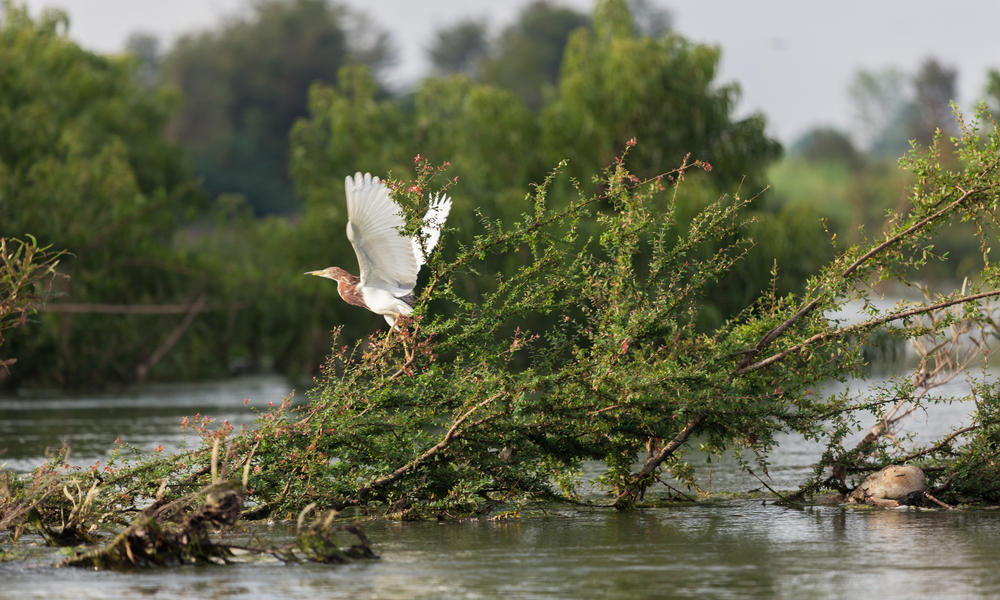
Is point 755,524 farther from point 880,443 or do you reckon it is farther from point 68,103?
point 68,103

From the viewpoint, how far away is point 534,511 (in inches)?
422

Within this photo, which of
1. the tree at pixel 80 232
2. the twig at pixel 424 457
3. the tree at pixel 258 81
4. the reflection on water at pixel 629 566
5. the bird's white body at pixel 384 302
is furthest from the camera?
the tree at pixel 258 81

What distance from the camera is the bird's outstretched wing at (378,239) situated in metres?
10.7

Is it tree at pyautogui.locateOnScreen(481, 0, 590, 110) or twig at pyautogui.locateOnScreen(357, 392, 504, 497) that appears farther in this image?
tree at pyautogui.locateOnScreen(481, 0, 590, 110)

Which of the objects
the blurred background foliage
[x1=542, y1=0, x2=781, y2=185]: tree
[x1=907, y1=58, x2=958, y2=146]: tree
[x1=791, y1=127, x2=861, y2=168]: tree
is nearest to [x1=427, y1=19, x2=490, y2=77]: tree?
[x1=791, y1=127, x2=861, y2=168]: tree

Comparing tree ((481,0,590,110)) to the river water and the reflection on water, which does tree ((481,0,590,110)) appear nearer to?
the river water

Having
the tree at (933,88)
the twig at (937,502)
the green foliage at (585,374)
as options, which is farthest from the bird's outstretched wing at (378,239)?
the tree at (933,88)

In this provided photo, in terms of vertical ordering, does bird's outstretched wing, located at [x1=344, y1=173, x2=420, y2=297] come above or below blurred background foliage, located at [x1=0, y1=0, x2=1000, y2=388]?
below

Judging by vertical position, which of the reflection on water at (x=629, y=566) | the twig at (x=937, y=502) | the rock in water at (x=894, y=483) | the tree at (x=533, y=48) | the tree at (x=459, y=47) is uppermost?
the tree at (x=459, y=47)

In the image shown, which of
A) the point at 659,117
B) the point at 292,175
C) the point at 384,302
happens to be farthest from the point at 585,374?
the point at 292,175

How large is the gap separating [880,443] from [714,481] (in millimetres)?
1844

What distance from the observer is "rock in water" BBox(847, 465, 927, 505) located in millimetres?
10414

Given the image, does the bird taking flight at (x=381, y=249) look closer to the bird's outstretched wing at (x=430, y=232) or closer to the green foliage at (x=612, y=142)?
the bird's outstretched wing at (x=430, y=232)

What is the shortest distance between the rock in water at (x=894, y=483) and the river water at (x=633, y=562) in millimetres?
196
